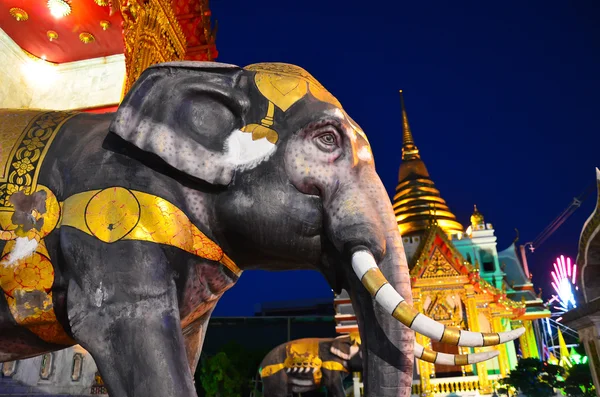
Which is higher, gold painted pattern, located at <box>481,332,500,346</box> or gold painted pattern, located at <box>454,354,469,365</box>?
gold painted pattern, located at <box>481,332,500,346</box>

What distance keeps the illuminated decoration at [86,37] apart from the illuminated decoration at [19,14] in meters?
0.39

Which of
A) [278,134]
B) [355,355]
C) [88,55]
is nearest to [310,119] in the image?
[278,134]

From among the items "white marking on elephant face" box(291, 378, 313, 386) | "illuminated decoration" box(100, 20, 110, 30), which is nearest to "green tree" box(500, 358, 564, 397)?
"white marking on elephant face" box(291, 378, 313, 386)

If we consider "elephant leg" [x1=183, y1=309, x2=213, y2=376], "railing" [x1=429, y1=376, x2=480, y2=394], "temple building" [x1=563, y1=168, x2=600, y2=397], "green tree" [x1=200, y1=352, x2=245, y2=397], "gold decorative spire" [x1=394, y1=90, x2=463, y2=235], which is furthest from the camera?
"gold decorative spire" [x1=394, y1=90, x2=463, y2=235]

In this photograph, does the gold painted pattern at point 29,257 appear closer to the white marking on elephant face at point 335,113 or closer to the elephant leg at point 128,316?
the elephant leg at point 128,316

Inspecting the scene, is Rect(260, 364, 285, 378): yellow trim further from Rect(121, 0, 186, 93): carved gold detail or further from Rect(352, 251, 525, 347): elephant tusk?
Rect(352, 251, 525, 347): elephant tusk

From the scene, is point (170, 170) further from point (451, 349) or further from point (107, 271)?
point (451, 349)

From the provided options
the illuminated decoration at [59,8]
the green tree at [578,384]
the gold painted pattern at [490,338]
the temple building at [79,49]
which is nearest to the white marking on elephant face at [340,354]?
the green tree at [578,384]

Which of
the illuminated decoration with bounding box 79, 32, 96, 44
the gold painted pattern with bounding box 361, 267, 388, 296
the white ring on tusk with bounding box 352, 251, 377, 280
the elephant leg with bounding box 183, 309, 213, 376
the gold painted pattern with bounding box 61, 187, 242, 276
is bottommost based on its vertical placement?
the elephant leg with bounding box 183, 309, 213, 376

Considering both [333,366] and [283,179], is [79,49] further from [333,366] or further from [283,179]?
[333,366]

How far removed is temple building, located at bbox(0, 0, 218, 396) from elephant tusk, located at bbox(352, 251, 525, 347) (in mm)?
2746

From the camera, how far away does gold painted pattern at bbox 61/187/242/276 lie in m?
1.28

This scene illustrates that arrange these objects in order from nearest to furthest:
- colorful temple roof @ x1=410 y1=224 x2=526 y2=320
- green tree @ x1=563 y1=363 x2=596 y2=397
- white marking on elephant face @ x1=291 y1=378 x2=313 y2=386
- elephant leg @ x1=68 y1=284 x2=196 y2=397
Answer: elephant leg @ x1=68 y1=284 x2=196 y2=397, white marking on elephant face @ x1=291 y1=378 x2=313 y2=386, green tree @ x1=563 y1=363 x2=596 y2=397, colorful temple roof @ x1=410 y1=224 x2=526 y2=320

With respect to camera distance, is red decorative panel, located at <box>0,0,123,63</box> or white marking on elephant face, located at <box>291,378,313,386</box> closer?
red decorative panel, located at <box>0,0,123,63</box>
